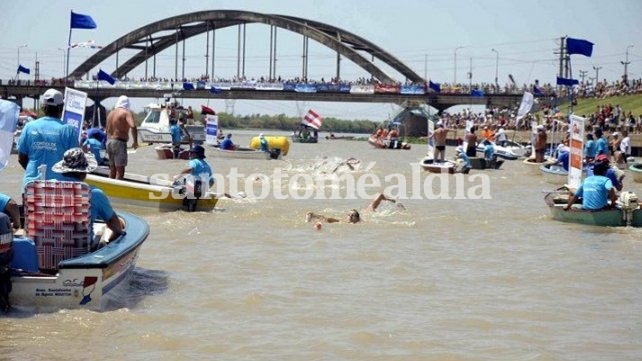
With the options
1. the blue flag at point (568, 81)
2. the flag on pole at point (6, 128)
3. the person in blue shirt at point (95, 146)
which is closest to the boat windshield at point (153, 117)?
the blue flag at point (568, 81)

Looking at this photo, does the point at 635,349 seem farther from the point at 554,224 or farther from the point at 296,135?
the point at 296,135

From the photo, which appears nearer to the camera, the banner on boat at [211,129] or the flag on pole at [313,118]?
the banner on boat at [211,129]

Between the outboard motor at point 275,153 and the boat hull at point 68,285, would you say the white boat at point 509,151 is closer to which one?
the outboard motor at point 275,153

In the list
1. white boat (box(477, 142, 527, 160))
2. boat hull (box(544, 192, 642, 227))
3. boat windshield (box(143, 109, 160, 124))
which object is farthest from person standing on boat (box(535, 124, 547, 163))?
boat windshield (box(143, 109, 160, 124))

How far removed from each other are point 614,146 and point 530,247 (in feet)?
72.2

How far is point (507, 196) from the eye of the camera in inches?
888

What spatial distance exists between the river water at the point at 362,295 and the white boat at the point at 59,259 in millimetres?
142

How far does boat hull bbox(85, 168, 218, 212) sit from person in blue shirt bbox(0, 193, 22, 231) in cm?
643

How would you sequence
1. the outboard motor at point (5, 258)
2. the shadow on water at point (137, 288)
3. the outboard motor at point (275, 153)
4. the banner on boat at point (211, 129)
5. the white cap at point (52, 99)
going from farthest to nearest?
the banner on boat at point (211, 129) < the outboard motor at point (275, 153) < the white cap at point (52, 99) < the shadow on water at point (137, 288) < the outboard motor at point (5, 258)

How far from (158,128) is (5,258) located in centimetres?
3547

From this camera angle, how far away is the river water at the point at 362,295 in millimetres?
7770

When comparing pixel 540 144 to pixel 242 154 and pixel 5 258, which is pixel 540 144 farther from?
pixel 5 258

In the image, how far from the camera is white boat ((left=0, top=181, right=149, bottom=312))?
8328mm

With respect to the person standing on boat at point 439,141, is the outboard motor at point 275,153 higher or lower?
lower
